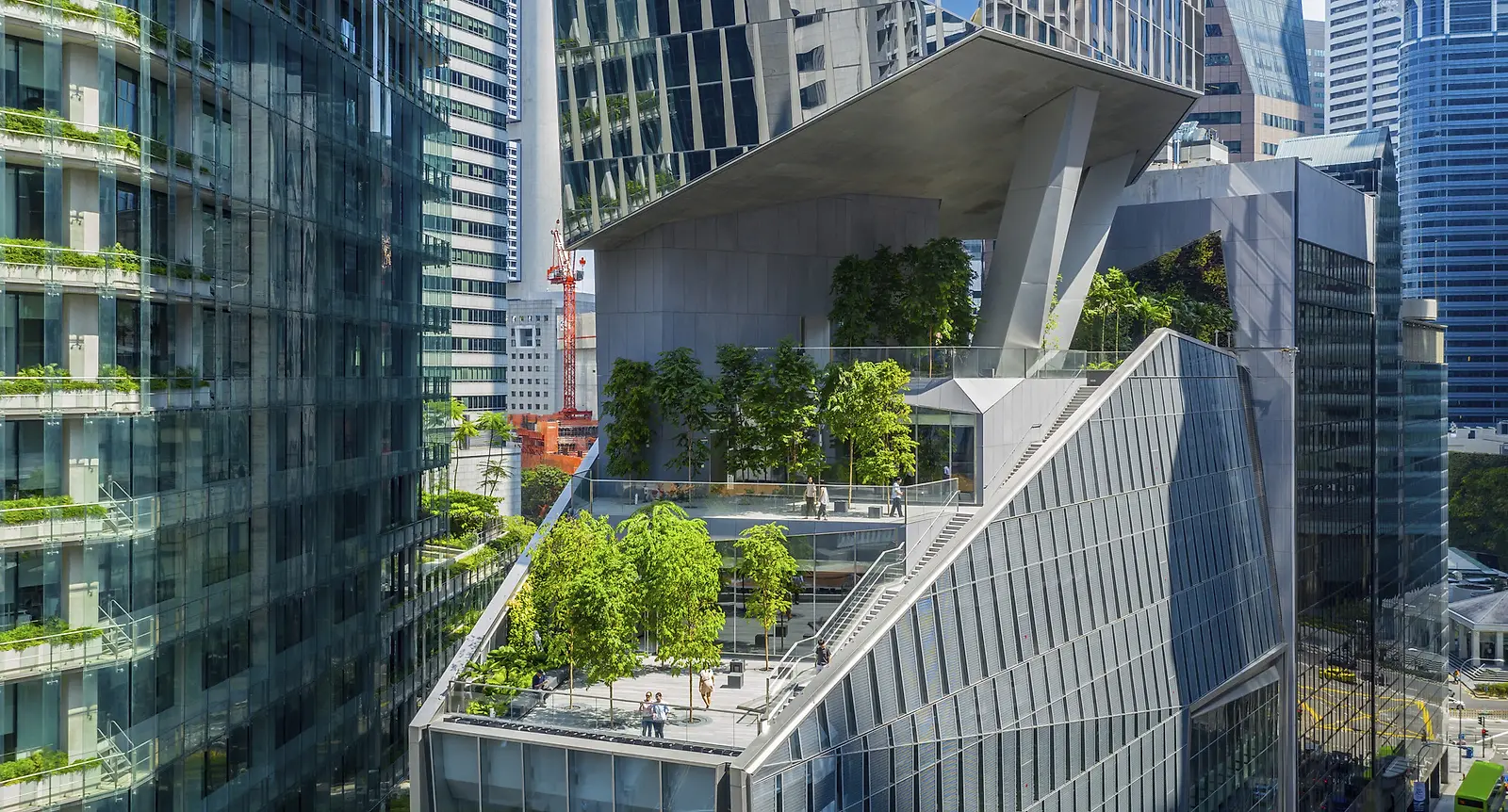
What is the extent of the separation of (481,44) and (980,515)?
91.4 meters

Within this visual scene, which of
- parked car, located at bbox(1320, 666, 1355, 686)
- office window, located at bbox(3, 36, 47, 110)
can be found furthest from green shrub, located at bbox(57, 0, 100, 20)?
parked car, located at bbox(1320, 666, 1355, 686)

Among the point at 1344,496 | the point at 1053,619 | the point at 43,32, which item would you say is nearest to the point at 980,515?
the point at 1053,619

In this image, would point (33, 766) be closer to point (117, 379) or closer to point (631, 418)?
point (117, 379)

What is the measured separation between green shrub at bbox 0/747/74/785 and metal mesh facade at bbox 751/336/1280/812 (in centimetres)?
1593

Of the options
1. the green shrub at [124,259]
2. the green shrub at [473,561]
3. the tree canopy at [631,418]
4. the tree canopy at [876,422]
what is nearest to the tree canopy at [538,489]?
the green shrub at [473,561]

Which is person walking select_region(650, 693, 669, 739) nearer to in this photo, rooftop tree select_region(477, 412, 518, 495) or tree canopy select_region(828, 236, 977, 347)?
tree canopy select_region(828, 236, 977, 347)

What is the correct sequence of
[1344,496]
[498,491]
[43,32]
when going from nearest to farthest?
[43,32] → [1344,496] → [498,491]

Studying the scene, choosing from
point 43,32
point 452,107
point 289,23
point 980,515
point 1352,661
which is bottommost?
point 1352,661

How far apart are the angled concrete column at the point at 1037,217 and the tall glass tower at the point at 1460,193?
137703 mm

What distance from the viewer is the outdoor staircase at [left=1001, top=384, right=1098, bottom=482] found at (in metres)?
40.5

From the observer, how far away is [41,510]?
3025cm

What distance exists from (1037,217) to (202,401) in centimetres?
2696

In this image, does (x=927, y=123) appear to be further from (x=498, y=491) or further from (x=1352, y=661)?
(x=498, y=491)

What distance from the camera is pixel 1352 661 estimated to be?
2653 inches
